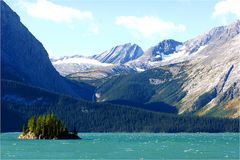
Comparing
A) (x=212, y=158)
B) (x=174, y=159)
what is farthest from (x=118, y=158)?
(x=212, y=158)

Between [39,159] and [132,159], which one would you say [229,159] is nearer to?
[132,159]

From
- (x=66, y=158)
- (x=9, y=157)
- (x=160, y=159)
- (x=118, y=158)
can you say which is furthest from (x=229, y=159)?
(x=9, y=157)

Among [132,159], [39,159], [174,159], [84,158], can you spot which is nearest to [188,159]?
[174,159]

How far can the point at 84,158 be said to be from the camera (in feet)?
456

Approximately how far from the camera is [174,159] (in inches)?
5354

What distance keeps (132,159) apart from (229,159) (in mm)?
20853

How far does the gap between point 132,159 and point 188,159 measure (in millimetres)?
11974

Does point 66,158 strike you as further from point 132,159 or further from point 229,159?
point 229,159

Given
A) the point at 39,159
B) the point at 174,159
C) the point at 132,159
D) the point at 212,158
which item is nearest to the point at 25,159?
the point at 39,159

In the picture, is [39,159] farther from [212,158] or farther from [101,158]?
[212,158]

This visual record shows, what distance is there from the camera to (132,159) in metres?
135

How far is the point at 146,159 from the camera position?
447 feet

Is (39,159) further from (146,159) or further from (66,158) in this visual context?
(146,159)

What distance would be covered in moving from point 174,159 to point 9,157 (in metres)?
35.7
